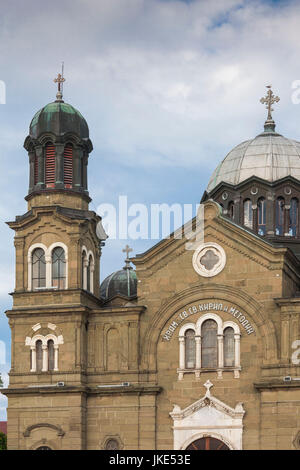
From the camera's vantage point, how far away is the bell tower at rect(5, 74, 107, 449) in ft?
194

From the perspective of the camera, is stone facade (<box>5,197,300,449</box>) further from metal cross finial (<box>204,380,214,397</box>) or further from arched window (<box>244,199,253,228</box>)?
arched window (<box>244,199,253,228</box>)

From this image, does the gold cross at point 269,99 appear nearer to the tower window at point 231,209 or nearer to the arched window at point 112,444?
the tower window at point 231,209

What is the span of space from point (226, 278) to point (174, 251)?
2.62 m

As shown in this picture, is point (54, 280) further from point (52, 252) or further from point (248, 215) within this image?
point (248, 215)

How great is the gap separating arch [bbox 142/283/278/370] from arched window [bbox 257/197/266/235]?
8331 millimetres

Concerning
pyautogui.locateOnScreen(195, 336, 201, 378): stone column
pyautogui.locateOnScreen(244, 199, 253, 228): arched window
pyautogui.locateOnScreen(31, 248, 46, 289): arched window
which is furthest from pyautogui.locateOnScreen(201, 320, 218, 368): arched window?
pyautogui.locateOnScreen(244, 199, 253, 228): arched window


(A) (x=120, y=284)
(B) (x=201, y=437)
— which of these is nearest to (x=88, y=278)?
(A) (x=120, y=284)

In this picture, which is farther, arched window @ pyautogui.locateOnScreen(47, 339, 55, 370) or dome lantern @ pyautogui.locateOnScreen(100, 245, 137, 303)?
dome lantern @ pyautogui.locateOnScreen(100, 245, 137, 303)

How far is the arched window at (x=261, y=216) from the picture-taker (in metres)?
66.8

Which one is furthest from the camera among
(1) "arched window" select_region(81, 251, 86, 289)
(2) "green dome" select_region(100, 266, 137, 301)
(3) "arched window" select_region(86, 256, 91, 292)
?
(2) "green dome" select_region(100, 266, 137, 301)

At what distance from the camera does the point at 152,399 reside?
58656mm
